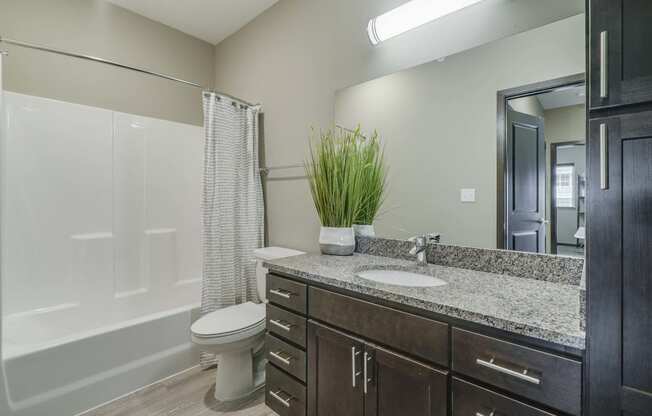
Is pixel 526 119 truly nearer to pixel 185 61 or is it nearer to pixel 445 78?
pixel 445 78

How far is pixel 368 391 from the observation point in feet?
3.55

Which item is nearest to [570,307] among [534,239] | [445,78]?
[534,239]

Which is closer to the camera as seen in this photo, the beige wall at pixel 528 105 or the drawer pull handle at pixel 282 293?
the beige wall at pixel 528 105

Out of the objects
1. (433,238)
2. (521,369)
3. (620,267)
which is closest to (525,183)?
(433,238)

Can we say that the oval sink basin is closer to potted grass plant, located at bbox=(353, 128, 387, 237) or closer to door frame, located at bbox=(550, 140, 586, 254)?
potted grass plant, located at bbox=(353, 128, 387, 237)

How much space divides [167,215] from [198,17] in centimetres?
170

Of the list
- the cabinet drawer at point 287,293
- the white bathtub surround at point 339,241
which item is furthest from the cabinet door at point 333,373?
the white bathtub surround at point 339,241

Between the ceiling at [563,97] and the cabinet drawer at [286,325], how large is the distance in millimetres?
1325

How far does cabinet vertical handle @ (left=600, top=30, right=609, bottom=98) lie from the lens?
68 centimetres

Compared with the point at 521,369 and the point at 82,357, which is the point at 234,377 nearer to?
the point at 82,357

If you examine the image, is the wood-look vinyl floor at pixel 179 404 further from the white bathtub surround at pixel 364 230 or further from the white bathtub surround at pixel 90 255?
the white bathtub surround at pixel 364 230

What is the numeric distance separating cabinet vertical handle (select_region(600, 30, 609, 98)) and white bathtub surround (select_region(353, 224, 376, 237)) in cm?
119

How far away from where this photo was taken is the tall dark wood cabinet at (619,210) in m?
0.63

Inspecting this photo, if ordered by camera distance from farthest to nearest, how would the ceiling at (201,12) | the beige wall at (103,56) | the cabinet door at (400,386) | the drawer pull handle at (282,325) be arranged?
the ceiling at (201,12)
the beige wall at (103,56)
the drawer pull handle at (282,325)
the cabinet door at (400,386)
